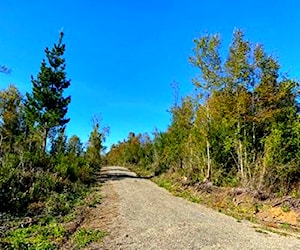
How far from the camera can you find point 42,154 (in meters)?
22.0

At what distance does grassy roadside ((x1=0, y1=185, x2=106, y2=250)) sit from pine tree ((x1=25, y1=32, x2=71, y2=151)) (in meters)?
18.3

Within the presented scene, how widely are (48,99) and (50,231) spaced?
75.1 feet

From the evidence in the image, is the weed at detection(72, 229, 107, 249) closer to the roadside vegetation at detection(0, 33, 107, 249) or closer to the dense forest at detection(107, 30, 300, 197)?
the roadside vegetation at detection(0, 33, 107, 249)

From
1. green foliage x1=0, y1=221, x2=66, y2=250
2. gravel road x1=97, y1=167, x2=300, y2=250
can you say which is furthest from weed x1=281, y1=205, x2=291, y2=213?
green foliage x1=0, y1=221, x2=66, y2=250

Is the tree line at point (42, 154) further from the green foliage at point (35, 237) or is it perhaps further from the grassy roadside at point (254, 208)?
the grassy roadside at point (254, 208)

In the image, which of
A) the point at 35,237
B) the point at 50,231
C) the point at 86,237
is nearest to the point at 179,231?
the point at 86,237

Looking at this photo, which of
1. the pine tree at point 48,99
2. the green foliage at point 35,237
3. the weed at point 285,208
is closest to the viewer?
the green foliage at point 35,237

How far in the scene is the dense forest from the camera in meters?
15.1

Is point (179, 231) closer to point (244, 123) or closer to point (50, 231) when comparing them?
point (50, 231)

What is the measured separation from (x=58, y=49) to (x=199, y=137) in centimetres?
1721

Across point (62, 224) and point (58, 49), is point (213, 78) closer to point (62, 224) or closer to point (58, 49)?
point (62, 224)

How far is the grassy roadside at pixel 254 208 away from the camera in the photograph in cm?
1152

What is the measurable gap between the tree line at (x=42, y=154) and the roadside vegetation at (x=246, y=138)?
6.94 meters

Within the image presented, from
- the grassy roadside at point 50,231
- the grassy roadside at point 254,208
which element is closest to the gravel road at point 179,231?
the grassy roadside at point 50,231
